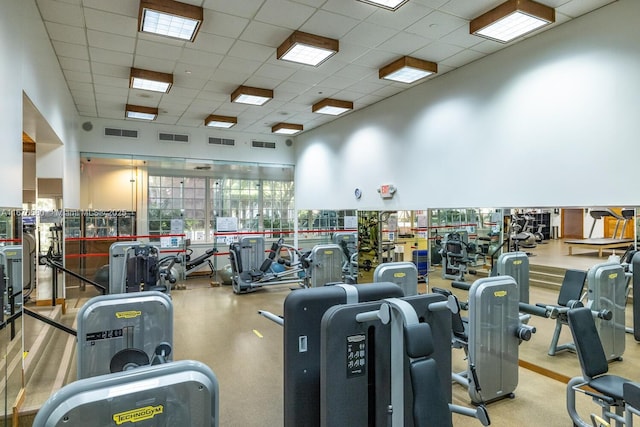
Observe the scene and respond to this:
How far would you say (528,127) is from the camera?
4.81m

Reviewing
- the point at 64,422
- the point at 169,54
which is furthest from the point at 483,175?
the point at 64,422

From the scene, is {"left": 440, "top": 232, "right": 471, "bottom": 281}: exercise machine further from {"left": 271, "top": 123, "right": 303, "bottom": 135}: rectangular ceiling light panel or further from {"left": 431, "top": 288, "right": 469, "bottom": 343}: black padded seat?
{"left": 271, "top": 123, "right": 303, "bottom": 135}: rectangular ceiling light panel

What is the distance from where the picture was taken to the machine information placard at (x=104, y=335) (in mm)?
2516

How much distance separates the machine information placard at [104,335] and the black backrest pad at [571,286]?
175 inches

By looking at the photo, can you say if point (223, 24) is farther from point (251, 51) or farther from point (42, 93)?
point (42, 93)

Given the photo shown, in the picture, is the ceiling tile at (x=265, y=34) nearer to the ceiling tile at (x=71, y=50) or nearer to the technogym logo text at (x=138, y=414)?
the ceiling tile at (x=71, y=50)

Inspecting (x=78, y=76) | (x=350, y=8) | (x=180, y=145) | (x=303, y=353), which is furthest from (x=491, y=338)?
(x=180, y=145)

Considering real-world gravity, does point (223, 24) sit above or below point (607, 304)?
above

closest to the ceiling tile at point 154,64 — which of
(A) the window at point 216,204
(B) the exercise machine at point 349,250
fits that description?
(B) the exercise machine at point 349,250

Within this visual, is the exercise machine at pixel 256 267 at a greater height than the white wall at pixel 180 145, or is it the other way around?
the white wall at pixel 180 145

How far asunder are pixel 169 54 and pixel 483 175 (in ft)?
15.2

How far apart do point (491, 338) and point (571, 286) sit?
1.65 metres

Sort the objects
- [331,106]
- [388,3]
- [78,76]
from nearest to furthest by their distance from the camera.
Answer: [388,3]
[78,76]
[331,106]

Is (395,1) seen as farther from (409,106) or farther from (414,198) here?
(414,198)
